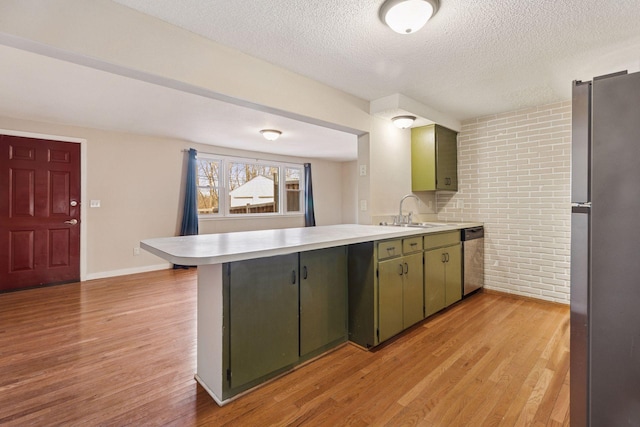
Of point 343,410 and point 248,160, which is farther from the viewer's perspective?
point 248,160

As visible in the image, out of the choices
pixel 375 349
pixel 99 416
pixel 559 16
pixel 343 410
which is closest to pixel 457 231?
pixel 375 349

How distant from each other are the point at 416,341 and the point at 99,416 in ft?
7.05

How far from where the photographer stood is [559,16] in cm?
187

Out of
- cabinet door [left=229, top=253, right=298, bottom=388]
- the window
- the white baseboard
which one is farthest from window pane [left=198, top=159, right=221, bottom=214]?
cabinet door [left=229, top=253, right=298, bottom=388]

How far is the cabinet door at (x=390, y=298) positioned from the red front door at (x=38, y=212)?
14.9 ft

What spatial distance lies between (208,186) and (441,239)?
456cm

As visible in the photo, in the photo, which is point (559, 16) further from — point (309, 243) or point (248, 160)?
point (248, 160)

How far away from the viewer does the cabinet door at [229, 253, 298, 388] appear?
174 cm

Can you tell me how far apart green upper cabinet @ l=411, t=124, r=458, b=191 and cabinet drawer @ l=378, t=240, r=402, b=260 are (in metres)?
1.51

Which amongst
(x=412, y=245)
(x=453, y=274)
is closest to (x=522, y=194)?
(x=453, y=274)

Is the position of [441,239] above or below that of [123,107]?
below

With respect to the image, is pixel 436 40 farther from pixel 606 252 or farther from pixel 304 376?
pixel 304 376

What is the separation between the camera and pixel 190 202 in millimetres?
5391

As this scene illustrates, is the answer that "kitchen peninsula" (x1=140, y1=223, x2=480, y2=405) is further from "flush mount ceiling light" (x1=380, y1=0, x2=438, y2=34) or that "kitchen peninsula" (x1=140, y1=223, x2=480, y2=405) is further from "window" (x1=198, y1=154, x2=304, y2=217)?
"window" (x1=198, y1=154, x2=304, y2=217)
